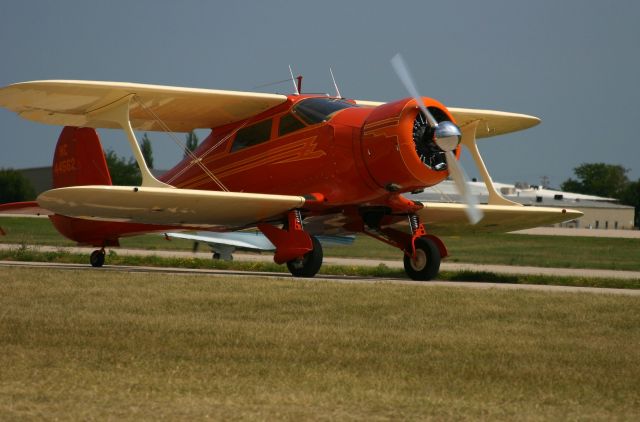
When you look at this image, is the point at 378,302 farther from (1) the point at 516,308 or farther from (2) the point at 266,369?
(2) the point at 266,369

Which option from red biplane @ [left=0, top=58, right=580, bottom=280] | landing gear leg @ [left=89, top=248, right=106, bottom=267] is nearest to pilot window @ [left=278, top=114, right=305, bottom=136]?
red biplane @ [left=0, top=58, right=580, bottom=280]

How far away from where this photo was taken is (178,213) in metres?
15.6

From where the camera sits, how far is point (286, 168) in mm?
16203

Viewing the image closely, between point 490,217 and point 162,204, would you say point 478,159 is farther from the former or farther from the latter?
point 162,204

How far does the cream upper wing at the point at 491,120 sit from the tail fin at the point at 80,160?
5.04 m

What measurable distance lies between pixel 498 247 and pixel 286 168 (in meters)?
28.4

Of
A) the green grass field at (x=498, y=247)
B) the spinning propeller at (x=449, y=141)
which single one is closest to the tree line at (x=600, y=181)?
the green grass field at (x=498, y=247)

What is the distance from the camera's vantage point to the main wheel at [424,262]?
15688 mm

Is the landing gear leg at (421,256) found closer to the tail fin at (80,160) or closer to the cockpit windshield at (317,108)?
the cockpit windshield at (317,108)

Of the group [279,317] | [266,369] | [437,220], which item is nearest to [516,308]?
[279,317]

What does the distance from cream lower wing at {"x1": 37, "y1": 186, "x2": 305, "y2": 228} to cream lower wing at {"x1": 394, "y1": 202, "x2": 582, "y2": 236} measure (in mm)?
2800

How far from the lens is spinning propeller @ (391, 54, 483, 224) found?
14.4 meters

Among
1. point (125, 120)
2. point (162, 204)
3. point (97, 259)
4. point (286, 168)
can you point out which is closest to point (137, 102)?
point (125, 120)

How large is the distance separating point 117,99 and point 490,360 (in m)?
9.94
